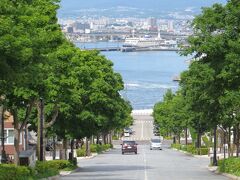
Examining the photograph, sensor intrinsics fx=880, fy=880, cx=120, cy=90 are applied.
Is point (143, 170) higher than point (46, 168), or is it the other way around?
point (46, 168)

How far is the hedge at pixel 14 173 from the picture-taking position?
1185 inches

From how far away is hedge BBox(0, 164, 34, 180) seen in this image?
30.1m

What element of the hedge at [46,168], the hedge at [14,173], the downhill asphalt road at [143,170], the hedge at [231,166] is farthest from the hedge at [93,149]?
the hedge at [14,173]

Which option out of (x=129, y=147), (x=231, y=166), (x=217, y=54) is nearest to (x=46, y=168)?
(x=231, y=166)

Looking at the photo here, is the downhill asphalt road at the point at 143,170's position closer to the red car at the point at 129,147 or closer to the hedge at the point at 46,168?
the hedge at the point at 46,168

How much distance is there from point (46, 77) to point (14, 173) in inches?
240

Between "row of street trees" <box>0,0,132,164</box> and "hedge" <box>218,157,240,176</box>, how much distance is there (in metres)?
8.71

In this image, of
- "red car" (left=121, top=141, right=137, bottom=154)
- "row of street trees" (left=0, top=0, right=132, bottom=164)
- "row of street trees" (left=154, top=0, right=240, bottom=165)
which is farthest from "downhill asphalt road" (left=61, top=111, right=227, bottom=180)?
"red car" (left=121, top=141, right=137, bottom=154)

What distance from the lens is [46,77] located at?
36.4m

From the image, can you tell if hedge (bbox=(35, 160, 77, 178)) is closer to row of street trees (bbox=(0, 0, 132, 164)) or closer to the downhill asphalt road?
the downhill asphalt road

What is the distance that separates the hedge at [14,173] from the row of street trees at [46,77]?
2.58 meters

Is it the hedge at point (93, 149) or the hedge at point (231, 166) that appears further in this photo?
the hedge at point (93, 149)

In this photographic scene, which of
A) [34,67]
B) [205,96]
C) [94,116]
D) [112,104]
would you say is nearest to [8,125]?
[112,104]

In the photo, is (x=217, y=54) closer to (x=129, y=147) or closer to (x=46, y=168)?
(x=46, y=168)
